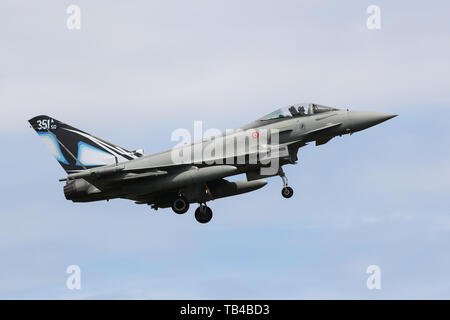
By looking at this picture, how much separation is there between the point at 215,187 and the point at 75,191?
583cm

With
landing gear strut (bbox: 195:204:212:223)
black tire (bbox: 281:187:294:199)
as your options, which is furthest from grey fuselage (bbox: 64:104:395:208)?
black tire (bbox: 281:187:294:199)

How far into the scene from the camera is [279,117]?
31312mm

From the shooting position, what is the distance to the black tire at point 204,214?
106 feet

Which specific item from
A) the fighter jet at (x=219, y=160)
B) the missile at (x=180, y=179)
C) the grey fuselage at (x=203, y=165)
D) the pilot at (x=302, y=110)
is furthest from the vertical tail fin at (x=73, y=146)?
the pilot at (x=302, y=110)

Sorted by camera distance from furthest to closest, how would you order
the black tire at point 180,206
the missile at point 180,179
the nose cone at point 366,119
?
the black tire at point 180,206 < the nose cone at point 366,119 < the missile at point 180,179

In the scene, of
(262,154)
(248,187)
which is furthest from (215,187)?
(262,154)

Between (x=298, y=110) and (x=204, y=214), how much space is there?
561 cm

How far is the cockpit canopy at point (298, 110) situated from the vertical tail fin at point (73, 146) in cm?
644

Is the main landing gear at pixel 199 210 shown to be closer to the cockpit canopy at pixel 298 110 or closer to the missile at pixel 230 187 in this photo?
the missile at pixel 230 187

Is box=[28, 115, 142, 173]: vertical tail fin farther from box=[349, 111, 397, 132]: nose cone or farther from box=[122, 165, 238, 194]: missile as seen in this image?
box=[349, 111, 397, 132]: nose cone

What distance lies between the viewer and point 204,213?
106 feet

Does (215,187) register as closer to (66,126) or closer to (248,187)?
(248,187)

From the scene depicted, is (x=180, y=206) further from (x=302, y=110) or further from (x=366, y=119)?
(x=366, y=119)

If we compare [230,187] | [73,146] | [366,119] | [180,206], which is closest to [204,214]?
[180,206]
